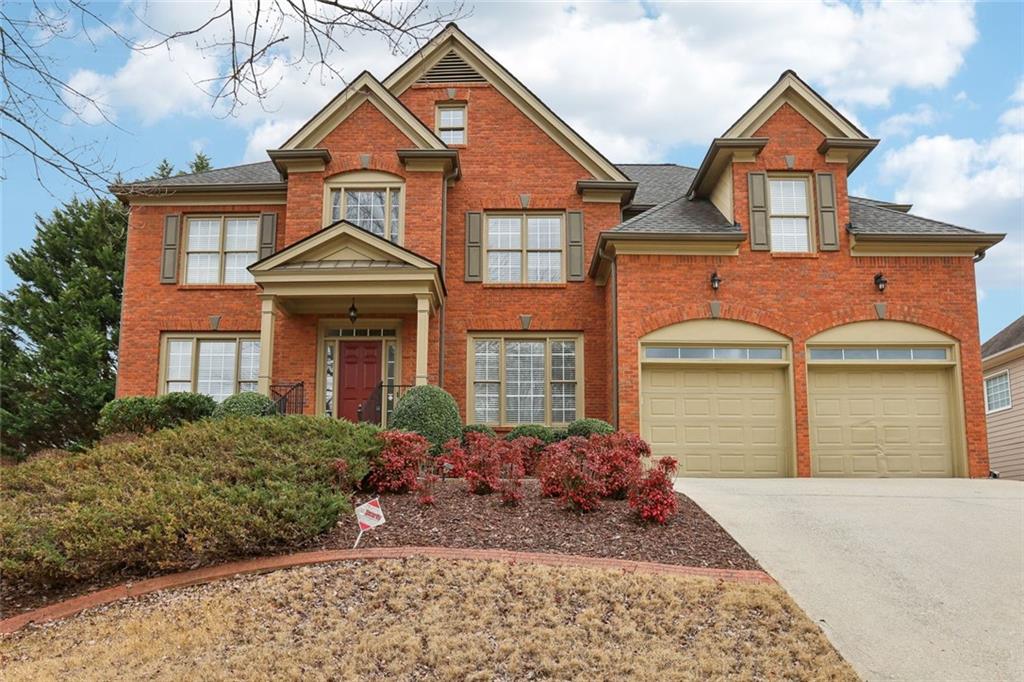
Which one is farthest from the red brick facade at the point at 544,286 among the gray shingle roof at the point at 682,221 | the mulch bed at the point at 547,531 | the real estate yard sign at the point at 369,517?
the real estate yard sign at the point at 369,517

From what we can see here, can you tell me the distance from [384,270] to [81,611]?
9.06 metres

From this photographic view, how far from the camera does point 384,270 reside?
1538 cm

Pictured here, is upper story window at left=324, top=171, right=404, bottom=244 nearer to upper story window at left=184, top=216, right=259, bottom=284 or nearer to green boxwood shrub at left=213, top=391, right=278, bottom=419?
upper story window at left=184, top=216, right=259, bottom=284

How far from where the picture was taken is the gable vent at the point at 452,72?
18.7 m

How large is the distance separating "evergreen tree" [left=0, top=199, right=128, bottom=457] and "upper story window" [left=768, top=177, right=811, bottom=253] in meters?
18.4

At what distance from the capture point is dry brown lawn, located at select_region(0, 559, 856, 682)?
5.69 meters

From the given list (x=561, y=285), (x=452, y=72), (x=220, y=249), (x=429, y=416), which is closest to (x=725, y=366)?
(x=561, y=285)

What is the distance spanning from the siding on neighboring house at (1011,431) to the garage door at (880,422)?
624 cm

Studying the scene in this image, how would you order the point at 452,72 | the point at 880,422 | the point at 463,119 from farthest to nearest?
1. the point at 452,72
2. the point at 463,119
3. the point at 880,422

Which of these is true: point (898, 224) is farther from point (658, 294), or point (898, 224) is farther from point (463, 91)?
point (463, 91)

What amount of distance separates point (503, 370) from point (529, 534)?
29.7 feet

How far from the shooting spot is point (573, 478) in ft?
29.8

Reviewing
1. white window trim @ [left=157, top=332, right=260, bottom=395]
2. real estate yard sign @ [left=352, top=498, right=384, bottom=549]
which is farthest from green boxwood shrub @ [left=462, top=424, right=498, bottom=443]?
real estate yard sign @ [left=352, top=498, right=384, bottom=549]

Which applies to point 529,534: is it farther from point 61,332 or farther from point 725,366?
point 61,332
